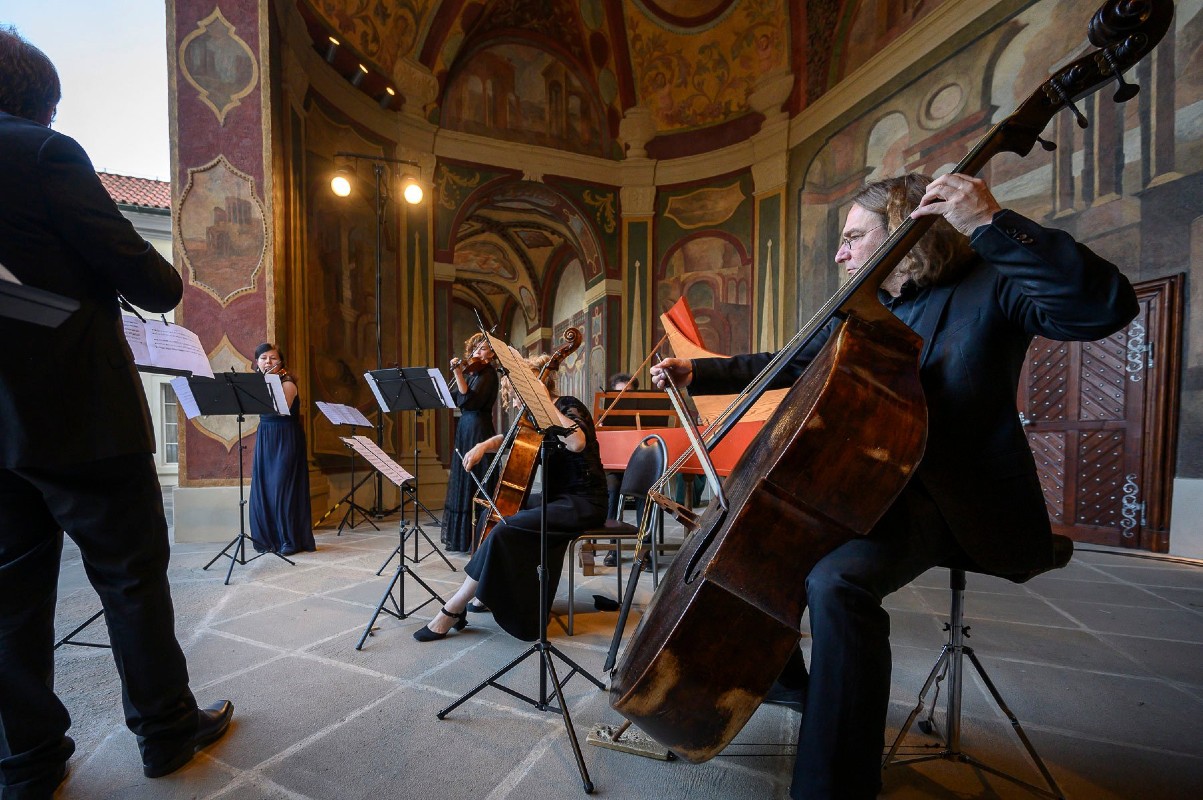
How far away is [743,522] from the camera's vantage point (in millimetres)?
1140

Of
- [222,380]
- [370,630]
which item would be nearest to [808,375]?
[370,630]

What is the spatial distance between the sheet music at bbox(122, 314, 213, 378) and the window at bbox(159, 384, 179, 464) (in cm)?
1283

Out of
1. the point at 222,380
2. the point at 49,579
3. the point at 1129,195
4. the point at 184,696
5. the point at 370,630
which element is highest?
the point at 1129,195

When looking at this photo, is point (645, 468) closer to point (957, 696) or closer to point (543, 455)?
point (543, 455)

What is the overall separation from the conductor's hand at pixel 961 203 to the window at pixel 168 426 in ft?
50.5

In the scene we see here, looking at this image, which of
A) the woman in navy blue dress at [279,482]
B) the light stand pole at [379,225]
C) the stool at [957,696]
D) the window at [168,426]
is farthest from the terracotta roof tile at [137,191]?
the stool at [957,696]

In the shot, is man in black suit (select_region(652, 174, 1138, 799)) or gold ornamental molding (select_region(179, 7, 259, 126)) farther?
gold ornamental molding (select_region(179, 7, 259, 126))

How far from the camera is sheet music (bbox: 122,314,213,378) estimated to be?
7.13 feet

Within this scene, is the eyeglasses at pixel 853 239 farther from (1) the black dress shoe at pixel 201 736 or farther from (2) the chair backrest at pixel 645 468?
(1) the black dress shoe at pixel 201 736

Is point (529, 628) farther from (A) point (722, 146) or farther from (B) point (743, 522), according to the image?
(A) point (722, 146)

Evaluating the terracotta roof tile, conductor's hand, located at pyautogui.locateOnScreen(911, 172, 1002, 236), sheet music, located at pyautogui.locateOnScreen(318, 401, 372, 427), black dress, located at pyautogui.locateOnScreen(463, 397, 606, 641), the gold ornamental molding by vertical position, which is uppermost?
the terracotta roof tile

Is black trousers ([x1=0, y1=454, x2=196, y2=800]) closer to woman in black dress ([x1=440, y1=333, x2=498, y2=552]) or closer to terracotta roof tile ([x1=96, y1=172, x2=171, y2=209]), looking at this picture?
woman in black dress ([x1=440, y1=333, x2=498, y2=552])

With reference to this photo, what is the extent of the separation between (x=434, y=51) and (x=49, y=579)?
8.53 metres

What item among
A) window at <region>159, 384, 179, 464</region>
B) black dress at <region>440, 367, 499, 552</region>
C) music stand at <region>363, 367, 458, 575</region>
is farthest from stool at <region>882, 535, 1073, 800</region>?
window at <region>159, 384, 179, 464</region>
